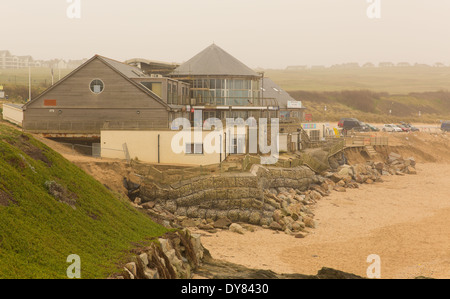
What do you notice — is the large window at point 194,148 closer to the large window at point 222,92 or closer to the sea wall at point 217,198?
the sea wall at point 217,198

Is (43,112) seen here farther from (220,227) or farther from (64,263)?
(64,263)

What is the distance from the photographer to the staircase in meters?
68.0

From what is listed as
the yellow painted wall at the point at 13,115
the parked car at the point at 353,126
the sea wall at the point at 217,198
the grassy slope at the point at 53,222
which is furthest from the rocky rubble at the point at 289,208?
the parked car at the point at 353,126

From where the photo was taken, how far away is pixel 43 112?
155 feet

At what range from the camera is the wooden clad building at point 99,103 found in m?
46.2

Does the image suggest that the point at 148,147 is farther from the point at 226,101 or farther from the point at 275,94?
the point at 275,94

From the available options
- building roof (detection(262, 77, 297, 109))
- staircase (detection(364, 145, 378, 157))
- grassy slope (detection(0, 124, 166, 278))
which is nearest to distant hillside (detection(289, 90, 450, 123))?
building roof (detection(262, 77, 297, 109))


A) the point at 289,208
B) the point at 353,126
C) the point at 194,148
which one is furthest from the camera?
the point at 353,126

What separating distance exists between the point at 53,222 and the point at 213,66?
39357mm

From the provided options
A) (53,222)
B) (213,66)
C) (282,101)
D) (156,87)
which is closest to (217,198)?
(156,87)

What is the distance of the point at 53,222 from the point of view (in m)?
18.2

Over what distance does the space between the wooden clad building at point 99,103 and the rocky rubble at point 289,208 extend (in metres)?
12.1

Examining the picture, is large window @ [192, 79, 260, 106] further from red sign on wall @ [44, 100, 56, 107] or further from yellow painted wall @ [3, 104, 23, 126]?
yellow painted wall @ [3, 104, 23, 126]

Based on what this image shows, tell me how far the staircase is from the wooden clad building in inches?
1251
